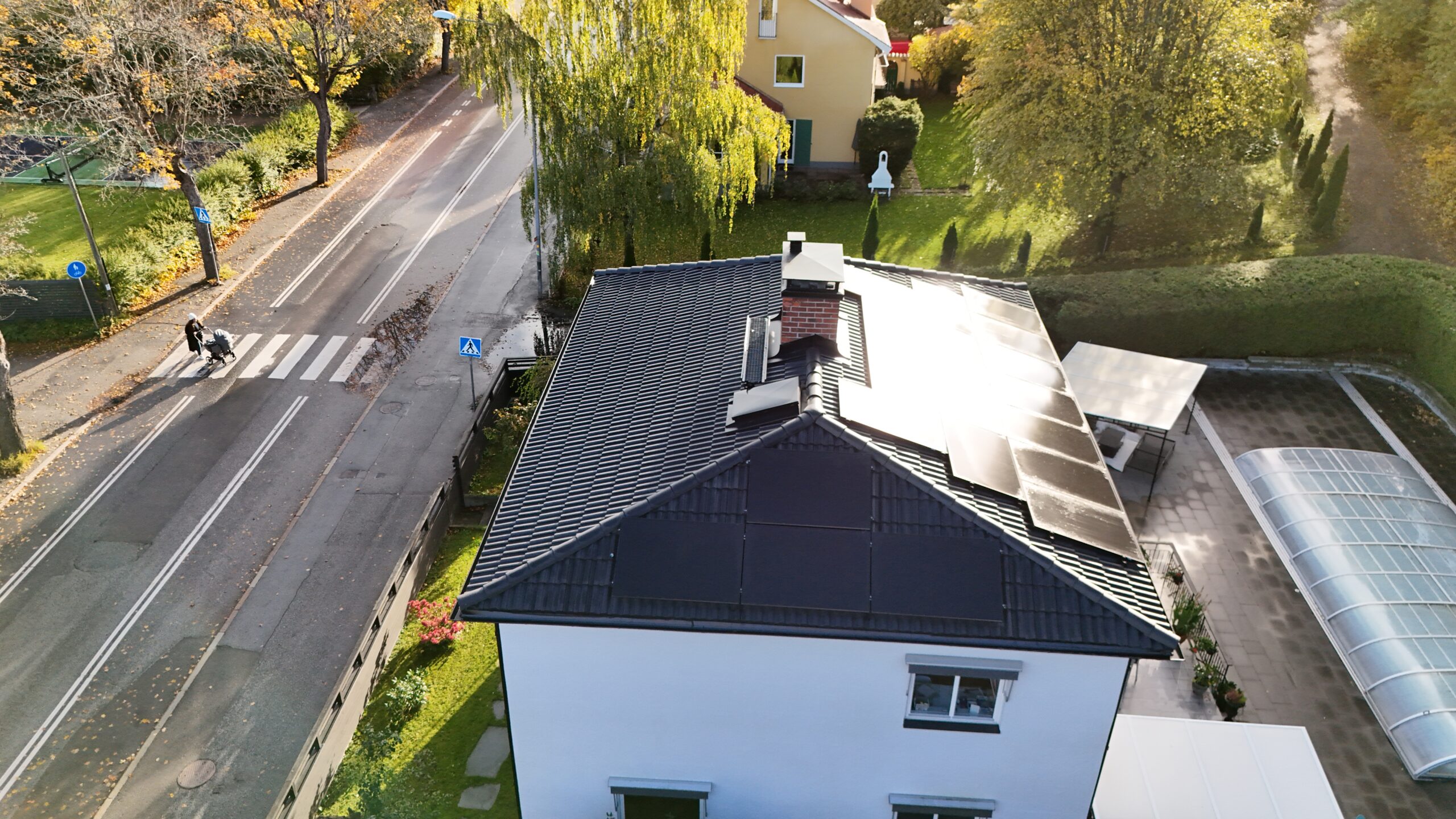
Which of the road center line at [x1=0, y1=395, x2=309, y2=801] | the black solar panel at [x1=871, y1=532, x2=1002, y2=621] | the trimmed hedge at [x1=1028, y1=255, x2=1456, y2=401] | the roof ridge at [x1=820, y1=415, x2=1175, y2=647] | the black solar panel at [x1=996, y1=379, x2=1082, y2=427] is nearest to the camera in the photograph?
the roof ridge at [x1=820, y1=415, x2=1175, y2=647]

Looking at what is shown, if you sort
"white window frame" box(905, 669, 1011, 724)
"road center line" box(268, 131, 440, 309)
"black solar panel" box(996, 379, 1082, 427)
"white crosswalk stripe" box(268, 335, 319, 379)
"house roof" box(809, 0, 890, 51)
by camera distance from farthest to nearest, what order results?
"house roof" box(809, 0, 890, 51), "road center line" box(268, 131, 440, 309), "white crosswalk stripe" box(268, 335, 319, 379), "black solar panel" box(996, 379, 1082, 427), "white window frame" box(905, 669, 1011, 724)

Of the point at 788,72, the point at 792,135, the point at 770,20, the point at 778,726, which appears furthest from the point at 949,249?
the point at 778,726

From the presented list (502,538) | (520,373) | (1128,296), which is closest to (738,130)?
(520,373)

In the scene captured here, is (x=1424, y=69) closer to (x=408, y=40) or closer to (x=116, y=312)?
(x=408, y=40)

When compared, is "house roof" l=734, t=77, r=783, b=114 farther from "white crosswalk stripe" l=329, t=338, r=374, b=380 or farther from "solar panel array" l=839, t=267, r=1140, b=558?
"solar panel array" l=839, t=267, r=1140, b=558

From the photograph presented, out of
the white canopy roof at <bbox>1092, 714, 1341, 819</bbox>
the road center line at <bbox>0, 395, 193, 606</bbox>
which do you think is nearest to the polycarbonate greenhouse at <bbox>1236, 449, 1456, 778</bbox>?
the white canopy roof at <bbox>1092, 714, 1341, 819</bbox>

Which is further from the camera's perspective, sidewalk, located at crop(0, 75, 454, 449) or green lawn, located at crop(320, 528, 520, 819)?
sidewalk, located at crop(0, 75, 454, 449)
